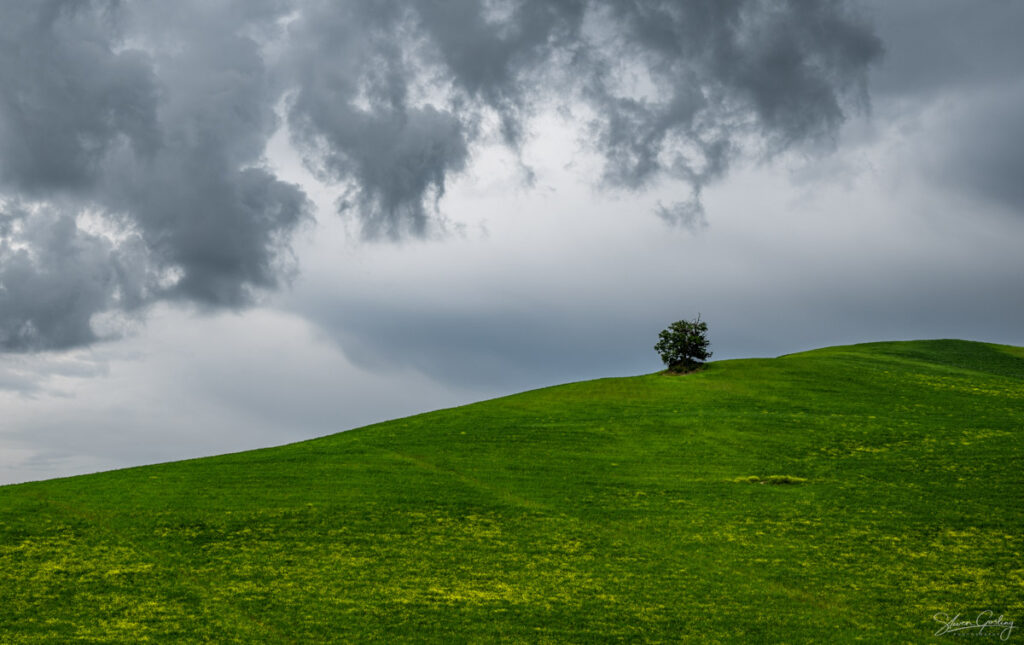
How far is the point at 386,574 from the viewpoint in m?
35.5

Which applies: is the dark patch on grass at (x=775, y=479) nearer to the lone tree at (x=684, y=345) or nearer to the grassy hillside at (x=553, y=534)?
the grassy hillside at (x=553, y=534)

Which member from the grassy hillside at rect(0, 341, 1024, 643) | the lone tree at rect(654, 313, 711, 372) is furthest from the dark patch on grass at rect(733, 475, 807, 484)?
the lone tree at rect(654, 313, 711, 372)

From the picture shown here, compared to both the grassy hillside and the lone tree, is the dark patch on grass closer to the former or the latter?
the grassy hillside

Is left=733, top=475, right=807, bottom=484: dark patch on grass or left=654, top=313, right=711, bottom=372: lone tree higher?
left=654, top=313, right=711, bottom=372: lone tree

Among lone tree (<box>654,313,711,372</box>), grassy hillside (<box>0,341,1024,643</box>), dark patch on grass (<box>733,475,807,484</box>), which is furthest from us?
lone tree (<box>654,313,711,372</box>)

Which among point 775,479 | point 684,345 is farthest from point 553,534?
point 684,345

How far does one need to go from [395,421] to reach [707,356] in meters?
36.7

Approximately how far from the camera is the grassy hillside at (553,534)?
→ 31594 millimetres

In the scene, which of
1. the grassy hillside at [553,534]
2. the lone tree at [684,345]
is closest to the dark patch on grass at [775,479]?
the grassy hillside at [553,534]

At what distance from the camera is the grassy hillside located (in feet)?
104

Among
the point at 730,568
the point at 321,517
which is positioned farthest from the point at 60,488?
the point at 730,568

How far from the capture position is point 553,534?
40.4 meters

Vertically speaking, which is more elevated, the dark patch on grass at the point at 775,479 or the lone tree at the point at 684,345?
the lone tree at the point at 684,345

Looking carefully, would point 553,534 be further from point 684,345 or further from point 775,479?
point 684,345
